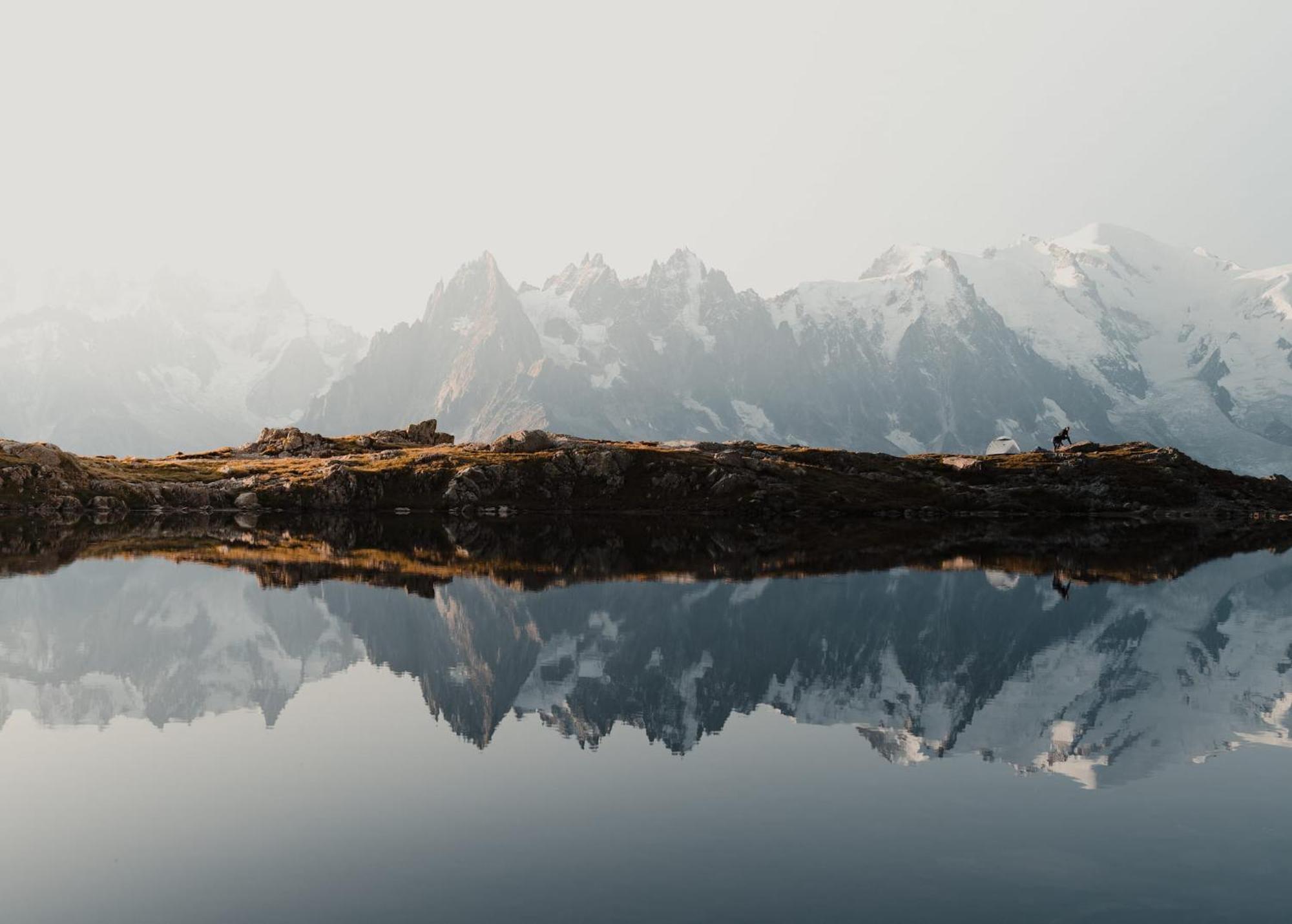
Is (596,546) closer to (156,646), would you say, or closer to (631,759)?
(156,646)

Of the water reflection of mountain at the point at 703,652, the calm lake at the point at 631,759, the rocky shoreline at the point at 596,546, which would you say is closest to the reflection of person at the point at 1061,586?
the water reflection of mountain at the point at 703,652

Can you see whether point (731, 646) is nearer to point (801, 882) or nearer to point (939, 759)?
point (939, 759)

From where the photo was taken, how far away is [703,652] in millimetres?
53656

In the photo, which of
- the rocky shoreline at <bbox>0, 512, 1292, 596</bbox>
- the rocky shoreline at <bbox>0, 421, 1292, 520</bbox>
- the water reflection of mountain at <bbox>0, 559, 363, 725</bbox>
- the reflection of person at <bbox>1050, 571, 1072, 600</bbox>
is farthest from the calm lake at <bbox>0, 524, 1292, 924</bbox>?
the rocky shoreline at <bbox>0, 421, 1292, 520</bbox>

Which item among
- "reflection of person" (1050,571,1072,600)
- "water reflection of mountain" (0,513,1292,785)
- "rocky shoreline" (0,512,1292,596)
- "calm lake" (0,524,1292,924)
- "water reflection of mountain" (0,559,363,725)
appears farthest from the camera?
"rocky shoreline" (0,512,1292,596)

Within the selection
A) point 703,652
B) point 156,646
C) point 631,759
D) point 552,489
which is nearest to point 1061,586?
point 703,652

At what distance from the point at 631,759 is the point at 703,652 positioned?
65.0 ft

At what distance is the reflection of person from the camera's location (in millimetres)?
79688

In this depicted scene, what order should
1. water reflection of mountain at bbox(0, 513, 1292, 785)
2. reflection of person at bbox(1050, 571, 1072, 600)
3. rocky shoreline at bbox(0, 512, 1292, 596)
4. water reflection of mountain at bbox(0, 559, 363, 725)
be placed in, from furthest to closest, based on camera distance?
1. rocky shoreline at bbox(0, 512, 1292, 596)
2. reflection of person at bbox(1050, 571, 1072, 600)
3. water reflection of mountain at bbox(0, 559, 363, 725)
4. water reflection of mountain at bbox(0, 513, 1292, 785)

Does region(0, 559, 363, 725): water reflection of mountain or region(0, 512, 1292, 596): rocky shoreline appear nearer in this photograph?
region(0, 559, 363, 725): water reflection of mountain

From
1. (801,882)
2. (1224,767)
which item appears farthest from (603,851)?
(1224,767)

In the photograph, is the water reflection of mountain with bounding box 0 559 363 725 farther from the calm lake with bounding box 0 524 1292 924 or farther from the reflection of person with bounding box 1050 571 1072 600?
the reflection of person with bounding box 1050 571 1072 600

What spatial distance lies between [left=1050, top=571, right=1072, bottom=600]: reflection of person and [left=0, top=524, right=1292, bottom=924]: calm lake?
7596mm

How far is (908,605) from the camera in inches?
2859
